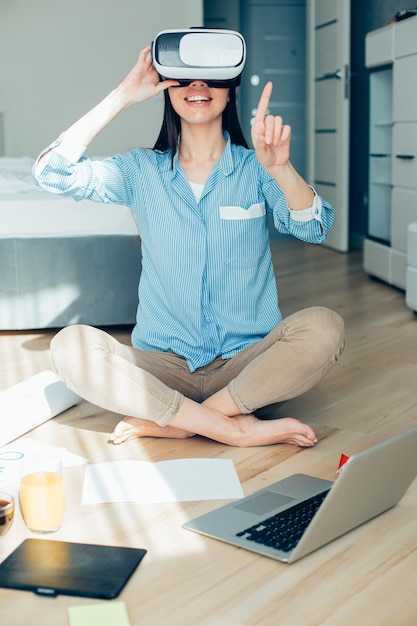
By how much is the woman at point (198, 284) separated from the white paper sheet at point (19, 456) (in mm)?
145

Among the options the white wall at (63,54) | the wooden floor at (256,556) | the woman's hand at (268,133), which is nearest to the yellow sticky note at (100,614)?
the wooden floor at (256,556)

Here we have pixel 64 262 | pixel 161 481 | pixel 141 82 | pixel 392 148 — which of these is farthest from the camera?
pixel 392 148

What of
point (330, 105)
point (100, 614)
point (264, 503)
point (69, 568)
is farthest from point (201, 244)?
point (330, 105)

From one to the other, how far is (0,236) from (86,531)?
6.23 ft

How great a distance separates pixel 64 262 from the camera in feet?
10.9

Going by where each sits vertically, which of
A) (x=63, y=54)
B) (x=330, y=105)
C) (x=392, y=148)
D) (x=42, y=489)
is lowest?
(x=42, y=489)

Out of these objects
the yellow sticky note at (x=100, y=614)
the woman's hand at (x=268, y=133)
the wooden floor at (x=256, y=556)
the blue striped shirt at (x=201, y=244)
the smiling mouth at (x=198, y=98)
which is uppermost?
the smiling mouth at (x=198, y=98)

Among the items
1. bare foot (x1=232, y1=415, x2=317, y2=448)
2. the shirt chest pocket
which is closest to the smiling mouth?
the shirt chest pocket

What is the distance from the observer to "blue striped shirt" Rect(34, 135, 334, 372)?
7.13 ft

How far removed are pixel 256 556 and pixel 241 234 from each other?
0.90 metres

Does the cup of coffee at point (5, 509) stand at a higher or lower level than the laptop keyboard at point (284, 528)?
higher

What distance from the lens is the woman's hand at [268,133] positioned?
189cm

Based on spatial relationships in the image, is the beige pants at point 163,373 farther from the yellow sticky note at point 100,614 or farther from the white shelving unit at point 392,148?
the white shelving unit at point 392,148

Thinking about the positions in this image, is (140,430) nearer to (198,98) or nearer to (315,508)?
(315,508)
